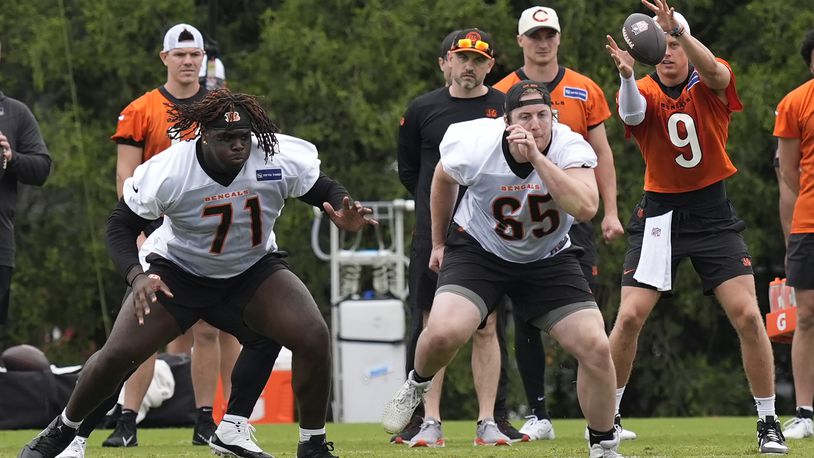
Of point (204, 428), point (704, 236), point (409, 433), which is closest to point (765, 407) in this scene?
point (704, 236)

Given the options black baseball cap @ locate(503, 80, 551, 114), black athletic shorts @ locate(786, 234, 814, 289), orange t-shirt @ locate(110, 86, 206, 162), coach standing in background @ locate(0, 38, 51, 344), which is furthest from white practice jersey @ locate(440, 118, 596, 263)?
coach standing in background @ locate(0, 38, 51, 344)

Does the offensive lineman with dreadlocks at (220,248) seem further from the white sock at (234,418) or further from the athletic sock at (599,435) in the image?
the athletic sock at (599,435)

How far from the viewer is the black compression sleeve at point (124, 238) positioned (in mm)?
5816

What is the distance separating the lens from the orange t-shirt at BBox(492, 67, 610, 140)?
Answer: 784 cm

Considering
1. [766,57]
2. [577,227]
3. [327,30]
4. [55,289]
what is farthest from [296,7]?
[577,227]

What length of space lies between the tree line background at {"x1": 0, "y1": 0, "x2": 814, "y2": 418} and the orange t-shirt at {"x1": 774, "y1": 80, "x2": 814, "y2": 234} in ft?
18.9

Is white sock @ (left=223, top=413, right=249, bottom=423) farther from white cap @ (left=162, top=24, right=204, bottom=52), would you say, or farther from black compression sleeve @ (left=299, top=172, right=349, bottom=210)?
white cap @ (left=162, top=24, right=204, bottom=52)

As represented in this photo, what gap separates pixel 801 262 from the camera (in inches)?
306

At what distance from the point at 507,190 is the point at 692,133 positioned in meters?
1.33

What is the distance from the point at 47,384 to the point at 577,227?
4157mm

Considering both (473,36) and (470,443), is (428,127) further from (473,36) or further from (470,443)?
(470,443)

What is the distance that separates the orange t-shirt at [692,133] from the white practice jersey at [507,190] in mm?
979

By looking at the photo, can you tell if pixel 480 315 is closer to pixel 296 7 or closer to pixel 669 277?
pixel 669 277

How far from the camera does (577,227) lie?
7.88 m
